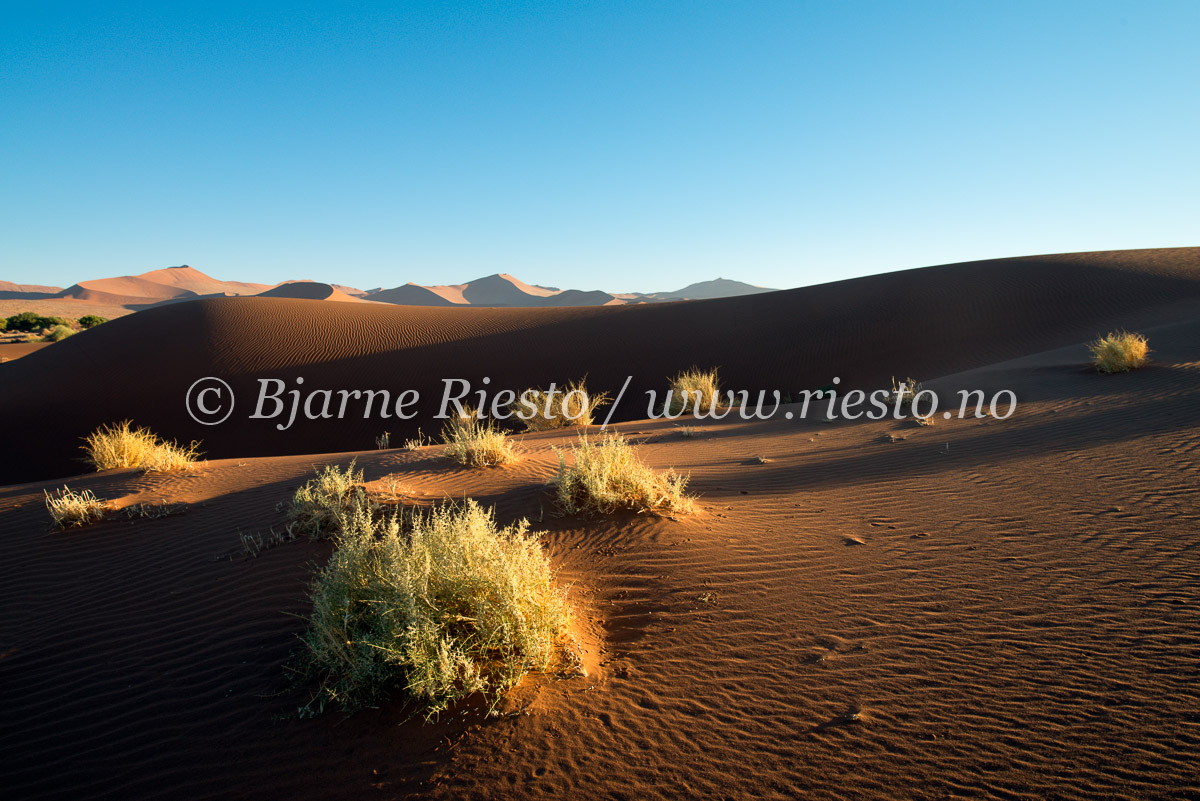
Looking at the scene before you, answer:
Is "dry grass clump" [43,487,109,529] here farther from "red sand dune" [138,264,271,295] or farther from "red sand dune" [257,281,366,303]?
"red sand dune" [138,264,271,295]

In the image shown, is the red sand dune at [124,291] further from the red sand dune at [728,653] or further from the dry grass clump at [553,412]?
the red sand dune at [728,653]

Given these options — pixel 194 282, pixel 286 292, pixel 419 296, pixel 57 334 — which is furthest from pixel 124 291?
pixel 57 334

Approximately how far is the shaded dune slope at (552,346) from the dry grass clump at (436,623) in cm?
1297

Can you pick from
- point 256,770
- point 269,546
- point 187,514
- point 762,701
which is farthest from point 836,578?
point 187,514

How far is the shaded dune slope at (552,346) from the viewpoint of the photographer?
1675cm

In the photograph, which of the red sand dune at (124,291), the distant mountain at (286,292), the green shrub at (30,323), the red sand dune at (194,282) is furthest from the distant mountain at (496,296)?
the green shrub at (30,323)

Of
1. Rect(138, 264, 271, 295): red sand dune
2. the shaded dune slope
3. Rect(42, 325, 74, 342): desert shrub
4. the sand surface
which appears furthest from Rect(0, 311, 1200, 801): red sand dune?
Rect(138, 264, 271, 295): red sand dune

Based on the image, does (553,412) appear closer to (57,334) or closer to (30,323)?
(57,334)

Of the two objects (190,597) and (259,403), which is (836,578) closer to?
(190,597)

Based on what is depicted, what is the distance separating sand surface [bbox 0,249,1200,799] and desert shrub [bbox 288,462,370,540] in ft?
0.86

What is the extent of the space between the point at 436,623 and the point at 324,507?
2944 mm

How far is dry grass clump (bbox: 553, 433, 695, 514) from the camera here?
548cm

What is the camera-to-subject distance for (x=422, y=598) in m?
3.15

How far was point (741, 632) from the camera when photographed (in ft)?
11.7
